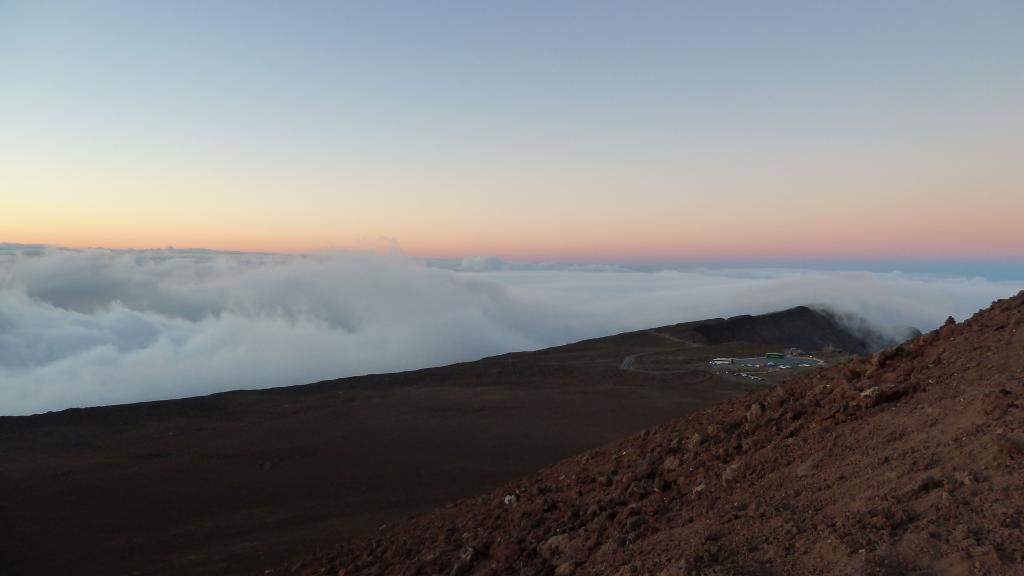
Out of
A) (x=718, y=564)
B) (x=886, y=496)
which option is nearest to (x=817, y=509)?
(x=886, y=496)

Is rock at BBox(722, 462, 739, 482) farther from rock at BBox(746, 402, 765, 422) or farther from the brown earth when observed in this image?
the brown earth

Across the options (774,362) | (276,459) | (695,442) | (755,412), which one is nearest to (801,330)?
(774,362)

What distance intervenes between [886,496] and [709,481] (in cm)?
202

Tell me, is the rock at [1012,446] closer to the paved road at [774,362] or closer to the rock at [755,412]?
the rock at [755,412]

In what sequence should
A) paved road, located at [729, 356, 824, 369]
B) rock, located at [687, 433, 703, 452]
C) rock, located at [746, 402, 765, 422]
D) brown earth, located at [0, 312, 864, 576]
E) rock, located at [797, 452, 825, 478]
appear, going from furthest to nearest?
paved road, located at [729, 356, 824, 369]
brown earth, located at [0, 312, 864, 576]
rock, located at [746, 402, 765, 422]
rock, located at [687, 433, 703, 452]
rock, located at [797, 452, 825, 478]

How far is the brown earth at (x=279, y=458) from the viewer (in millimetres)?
12305

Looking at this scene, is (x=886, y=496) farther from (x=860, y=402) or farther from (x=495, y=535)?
(x=495, y=535)

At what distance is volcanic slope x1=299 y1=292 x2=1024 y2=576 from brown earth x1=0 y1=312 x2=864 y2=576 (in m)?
3.97

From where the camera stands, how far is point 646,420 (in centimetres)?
2159

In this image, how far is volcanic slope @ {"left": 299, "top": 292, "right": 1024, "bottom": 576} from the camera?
13.0 feet

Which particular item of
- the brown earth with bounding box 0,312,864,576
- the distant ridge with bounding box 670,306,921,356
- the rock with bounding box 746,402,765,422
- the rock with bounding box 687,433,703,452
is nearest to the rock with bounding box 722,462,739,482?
the rock with bounding box 687,433,703,452

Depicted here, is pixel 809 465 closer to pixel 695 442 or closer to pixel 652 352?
pixel 695 442

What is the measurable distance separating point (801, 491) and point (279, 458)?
16.2 m

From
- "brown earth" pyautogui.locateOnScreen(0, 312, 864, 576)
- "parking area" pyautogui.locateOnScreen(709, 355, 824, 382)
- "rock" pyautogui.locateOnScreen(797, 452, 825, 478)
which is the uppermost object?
"rock" pyautogui.locateOnScreen(797, 452, 825, 478)
